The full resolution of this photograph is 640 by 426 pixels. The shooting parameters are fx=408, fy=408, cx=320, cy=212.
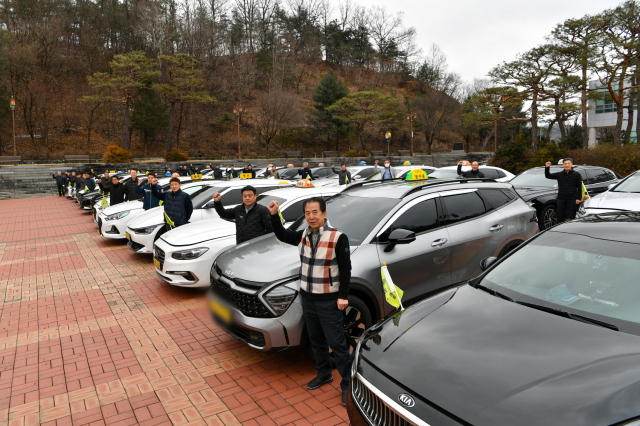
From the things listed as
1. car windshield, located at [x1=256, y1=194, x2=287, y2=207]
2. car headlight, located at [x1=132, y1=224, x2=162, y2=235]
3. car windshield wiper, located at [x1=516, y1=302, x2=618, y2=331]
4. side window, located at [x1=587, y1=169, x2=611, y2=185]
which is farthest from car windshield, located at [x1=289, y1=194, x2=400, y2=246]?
side window, located at [x1=587, y1=169, x2=611, y2=185]

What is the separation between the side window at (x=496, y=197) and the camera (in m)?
5.68

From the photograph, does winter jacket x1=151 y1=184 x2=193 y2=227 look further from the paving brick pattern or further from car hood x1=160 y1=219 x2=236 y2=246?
the paving brick pattern

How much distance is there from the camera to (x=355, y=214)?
16.0 feet

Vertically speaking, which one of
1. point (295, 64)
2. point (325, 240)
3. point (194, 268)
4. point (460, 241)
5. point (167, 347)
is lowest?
point (167, 347)

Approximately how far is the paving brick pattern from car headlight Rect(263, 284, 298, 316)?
76 cm

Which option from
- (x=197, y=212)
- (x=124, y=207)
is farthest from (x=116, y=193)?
(x=197, y=212)

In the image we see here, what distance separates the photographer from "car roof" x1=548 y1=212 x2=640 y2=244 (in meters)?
3.03

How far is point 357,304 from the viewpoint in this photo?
4.05 metres

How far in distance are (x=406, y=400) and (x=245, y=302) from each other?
2.16m

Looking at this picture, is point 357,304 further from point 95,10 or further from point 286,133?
point 95,10

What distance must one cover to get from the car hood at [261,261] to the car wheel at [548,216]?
24.5 ft

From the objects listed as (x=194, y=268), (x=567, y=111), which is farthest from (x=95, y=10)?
(x=194, y=268)

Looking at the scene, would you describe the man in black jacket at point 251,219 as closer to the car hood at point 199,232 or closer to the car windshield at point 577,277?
the car hood at point 199,232

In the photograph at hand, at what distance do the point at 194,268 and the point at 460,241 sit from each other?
3822mm
